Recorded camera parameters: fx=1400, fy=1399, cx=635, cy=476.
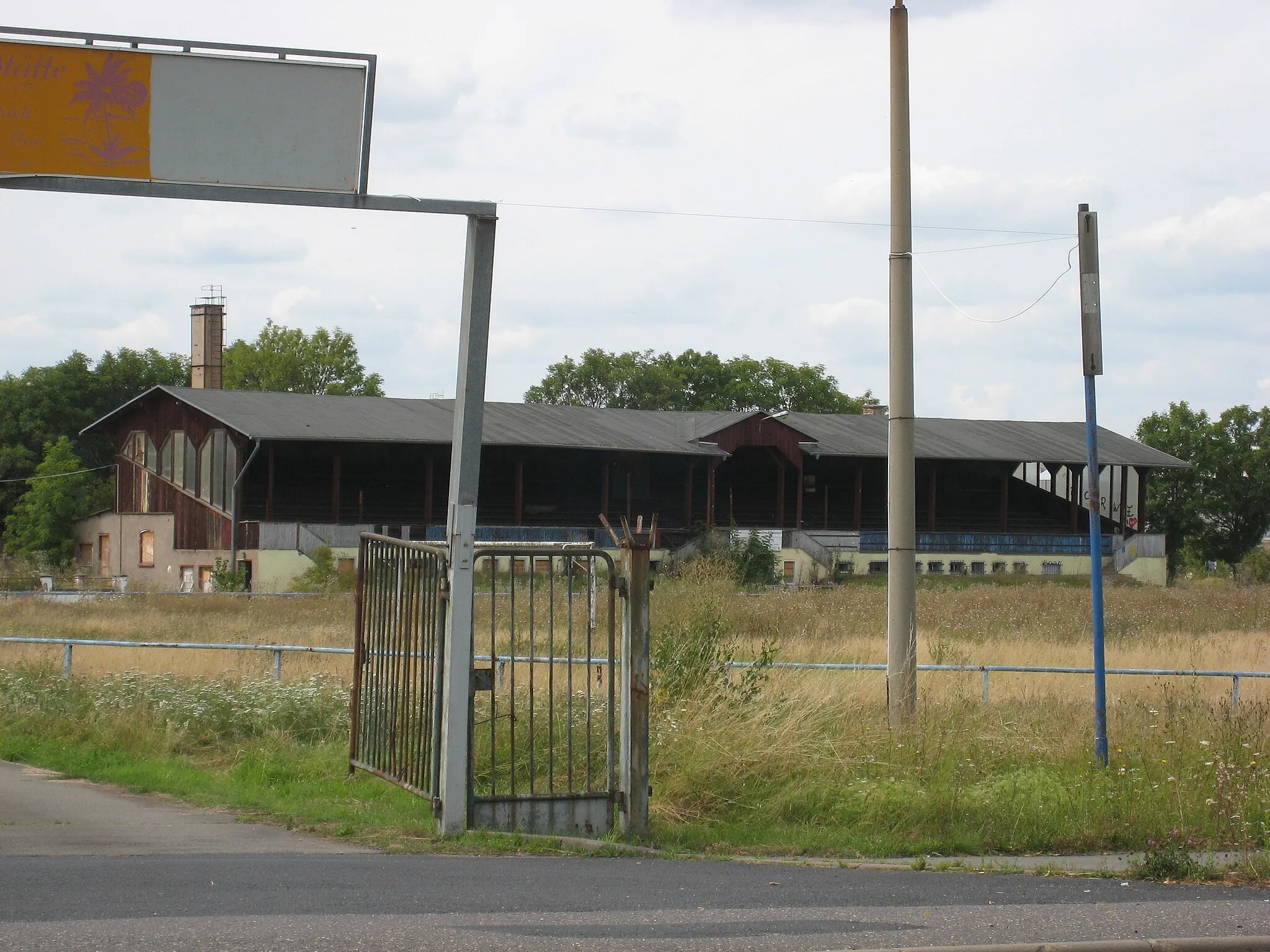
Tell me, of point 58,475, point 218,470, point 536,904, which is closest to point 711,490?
point 218,470

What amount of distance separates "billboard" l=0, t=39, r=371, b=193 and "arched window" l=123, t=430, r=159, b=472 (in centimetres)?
4192

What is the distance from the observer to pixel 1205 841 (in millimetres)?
8922

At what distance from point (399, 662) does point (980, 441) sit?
47816 mm

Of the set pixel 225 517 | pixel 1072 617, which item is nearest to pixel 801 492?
pixel 225 517

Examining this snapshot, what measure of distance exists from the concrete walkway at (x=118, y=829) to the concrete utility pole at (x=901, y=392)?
190 inches

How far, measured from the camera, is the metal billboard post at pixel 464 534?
8.78 m

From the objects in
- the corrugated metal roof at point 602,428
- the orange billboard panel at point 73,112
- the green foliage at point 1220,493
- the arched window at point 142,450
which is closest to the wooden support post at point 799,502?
the corrugated metal roof at point 602,428

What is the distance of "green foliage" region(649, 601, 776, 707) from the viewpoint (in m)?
11.2

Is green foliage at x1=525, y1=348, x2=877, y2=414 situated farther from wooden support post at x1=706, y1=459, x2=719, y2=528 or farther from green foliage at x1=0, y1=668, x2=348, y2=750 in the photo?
green foliage at x1=0, y1=668, x2=348, y2=750

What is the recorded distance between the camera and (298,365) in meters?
89.9

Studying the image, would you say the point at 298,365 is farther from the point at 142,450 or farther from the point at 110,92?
the point at 110,92

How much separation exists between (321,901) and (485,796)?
2181 millimetres

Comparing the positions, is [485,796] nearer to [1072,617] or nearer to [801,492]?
[1072,617]

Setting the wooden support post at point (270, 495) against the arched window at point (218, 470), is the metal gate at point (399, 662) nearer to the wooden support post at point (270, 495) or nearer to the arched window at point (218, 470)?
the wooden support post at point (270, 495)
